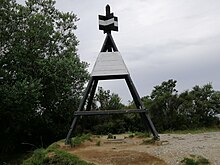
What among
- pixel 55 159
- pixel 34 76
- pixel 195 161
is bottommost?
pixel 195 161

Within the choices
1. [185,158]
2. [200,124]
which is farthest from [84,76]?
[185,158]

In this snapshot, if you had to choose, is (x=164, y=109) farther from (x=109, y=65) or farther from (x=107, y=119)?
(x=109, y=65)

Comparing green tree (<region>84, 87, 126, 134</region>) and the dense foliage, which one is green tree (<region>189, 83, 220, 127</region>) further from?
green tree (<region>84, 87, 126, 134</region>)

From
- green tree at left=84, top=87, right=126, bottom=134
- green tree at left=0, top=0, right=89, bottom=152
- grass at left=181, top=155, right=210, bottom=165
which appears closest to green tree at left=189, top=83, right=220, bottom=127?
green tree at left=84, top=87, right=126, bottom=134

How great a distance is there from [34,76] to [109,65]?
7029mm

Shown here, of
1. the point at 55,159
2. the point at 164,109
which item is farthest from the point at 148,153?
the point at 164,109

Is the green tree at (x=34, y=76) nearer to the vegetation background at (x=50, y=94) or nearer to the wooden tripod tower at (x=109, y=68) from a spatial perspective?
the vegetation background at (x=50, y=94)

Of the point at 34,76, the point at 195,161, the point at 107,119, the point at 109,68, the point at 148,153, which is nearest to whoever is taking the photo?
the point at 195,161

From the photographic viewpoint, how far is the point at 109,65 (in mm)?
12688

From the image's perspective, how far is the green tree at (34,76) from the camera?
660 inches

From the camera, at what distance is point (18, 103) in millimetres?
16047

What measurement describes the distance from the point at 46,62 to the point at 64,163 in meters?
9.24

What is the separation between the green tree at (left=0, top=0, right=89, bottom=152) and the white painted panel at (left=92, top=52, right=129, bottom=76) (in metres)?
4.78

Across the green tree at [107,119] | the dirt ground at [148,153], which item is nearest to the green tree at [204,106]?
the green tree at [107,119]
